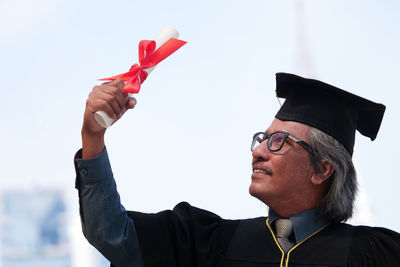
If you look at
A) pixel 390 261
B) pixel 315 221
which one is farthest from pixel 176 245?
pixel 390 261

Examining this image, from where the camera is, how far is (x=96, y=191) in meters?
2.87

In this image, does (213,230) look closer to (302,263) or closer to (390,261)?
(302,263)

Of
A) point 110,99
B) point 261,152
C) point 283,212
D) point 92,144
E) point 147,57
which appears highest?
point 147,57

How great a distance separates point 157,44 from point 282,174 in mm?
873

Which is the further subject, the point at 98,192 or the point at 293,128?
the point at 293,128

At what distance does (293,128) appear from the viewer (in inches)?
131

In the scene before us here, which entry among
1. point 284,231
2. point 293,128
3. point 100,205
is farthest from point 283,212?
point 100,205

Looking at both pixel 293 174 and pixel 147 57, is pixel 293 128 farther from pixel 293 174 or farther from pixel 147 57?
pixel 147 57

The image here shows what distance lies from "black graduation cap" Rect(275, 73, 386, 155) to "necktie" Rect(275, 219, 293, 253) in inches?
19.0

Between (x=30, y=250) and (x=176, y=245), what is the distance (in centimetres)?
4251

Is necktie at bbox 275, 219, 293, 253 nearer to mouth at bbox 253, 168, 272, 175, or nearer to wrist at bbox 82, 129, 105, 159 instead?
mouth at bbox 253, 168, 272, 175

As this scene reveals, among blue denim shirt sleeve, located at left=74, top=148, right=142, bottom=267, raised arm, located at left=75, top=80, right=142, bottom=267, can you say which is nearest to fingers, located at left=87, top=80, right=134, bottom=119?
raised arm, located at left=75, top=80, right=142, bottom=267

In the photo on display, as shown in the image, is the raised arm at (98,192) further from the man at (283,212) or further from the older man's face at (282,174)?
the older man's face at (282,174)

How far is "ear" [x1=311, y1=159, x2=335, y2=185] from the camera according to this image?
3.30 meters
